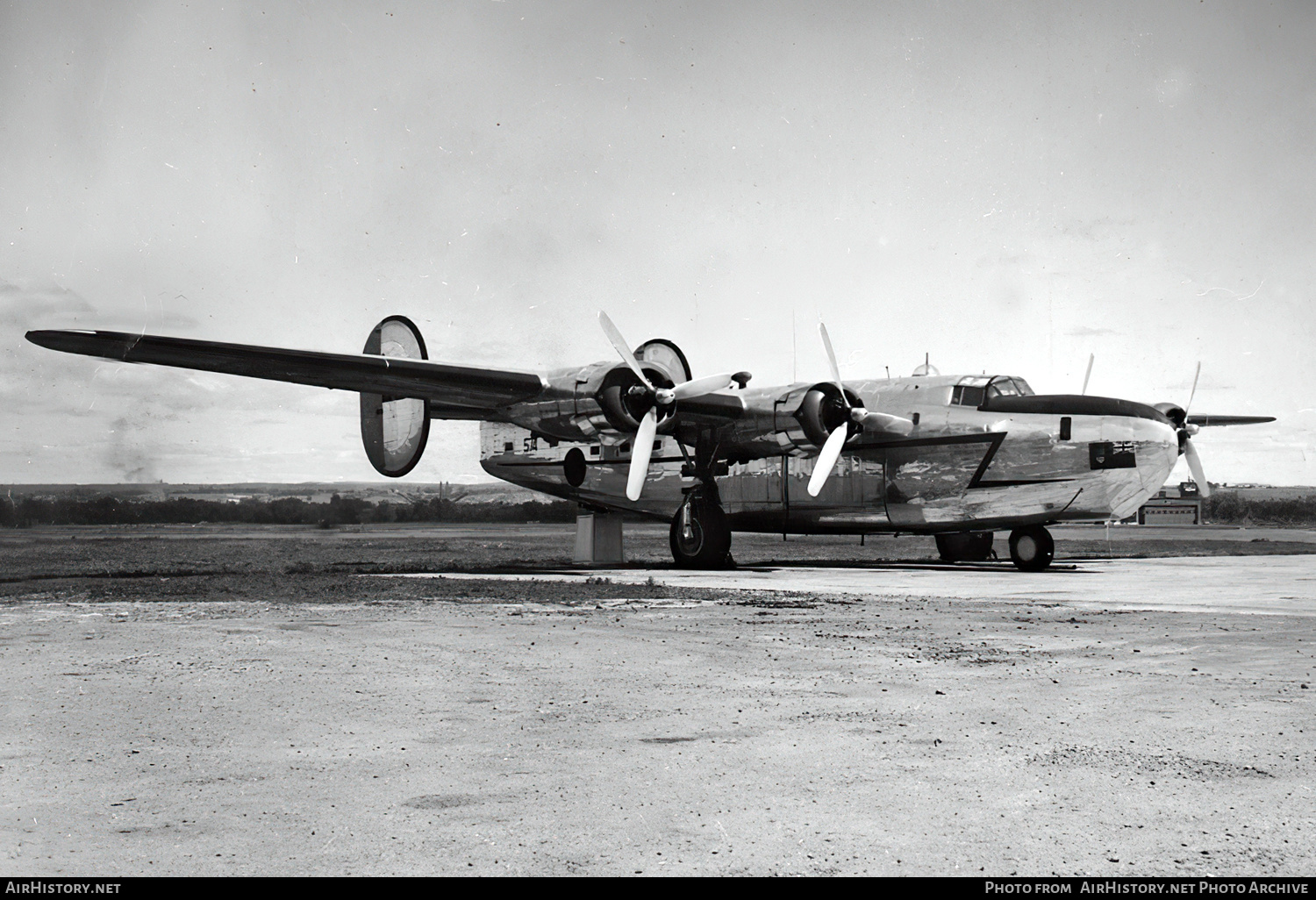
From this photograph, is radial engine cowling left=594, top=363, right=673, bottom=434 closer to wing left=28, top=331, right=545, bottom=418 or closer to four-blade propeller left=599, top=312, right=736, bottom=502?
four-blade propeller left=599, top=312, right=736, bottom=502

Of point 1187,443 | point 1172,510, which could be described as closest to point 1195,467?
point 1187,443

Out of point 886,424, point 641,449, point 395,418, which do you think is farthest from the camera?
point 395,418

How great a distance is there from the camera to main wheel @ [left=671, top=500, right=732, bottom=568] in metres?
23.3

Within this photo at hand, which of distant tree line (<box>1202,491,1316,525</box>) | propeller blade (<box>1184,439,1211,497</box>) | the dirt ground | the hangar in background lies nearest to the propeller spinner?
propeller blade (<box>1184,439,1211,497</box>)

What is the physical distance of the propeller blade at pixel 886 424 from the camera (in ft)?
73.3

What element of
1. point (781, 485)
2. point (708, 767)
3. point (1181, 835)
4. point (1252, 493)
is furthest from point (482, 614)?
point (1252, 493)

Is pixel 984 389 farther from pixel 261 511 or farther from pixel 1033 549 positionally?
pixel 261 511

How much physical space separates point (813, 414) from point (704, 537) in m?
3.84

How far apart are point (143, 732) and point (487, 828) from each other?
2.69m

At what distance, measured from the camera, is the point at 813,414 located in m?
21.4

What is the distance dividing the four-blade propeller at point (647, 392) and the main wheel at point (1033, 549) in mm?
7157

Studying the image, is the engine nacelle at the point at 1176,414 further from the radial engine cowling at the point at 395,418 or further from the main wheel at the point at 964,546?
the radial engine cowling at the point at 395,418

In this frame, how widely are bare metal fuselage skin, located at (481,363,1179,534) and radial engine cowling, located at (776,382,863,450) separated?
4 cm
